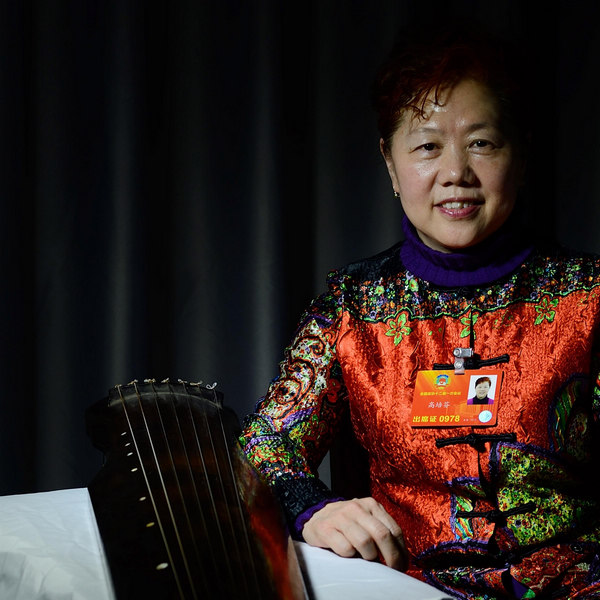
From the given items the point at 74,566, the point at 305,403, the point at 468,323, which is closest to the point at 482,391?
the point at 468,323

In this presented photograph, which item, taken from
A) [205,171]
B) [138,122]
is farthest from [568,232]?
[138,122]

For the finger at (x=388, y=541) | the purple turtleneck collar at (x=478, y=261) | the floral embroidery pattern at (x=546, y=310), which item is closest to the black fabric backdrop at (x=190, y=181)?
the purple turtleneck collar at (x=478, y=261)

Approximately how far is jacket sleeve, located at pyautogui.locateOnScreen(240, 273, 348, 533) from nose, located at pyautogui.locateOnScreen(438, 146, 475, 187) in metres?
0.27

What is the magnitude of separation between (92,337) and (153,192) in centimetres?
36

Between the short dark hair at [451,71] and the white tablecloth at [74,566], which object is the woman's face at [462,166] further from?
the white tablecloth at [74,566]

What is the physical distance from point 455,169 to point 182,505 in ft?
2.24

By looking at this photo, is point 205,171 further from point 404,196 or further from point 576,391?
point 576,391

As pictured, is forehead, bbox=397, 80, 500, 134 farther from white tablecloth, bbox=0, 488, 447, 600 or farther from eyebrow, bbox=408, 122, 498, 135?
white tablecloth, bbox=0, 488, 447, 600

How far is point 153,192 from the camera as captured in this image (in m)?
1.70

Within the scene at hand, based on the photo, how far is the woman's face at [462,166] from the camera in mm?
1165

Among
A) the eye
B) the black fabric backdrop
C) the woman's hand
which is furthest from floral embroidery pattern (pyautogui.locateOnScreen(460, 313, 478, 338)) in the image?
the black fabric backdrop

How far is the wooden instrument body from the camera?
624mm

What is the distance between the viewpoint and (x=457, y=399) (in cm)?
113

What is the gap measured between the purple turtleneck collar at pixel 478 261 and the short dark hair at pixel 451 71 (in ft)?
0.56
